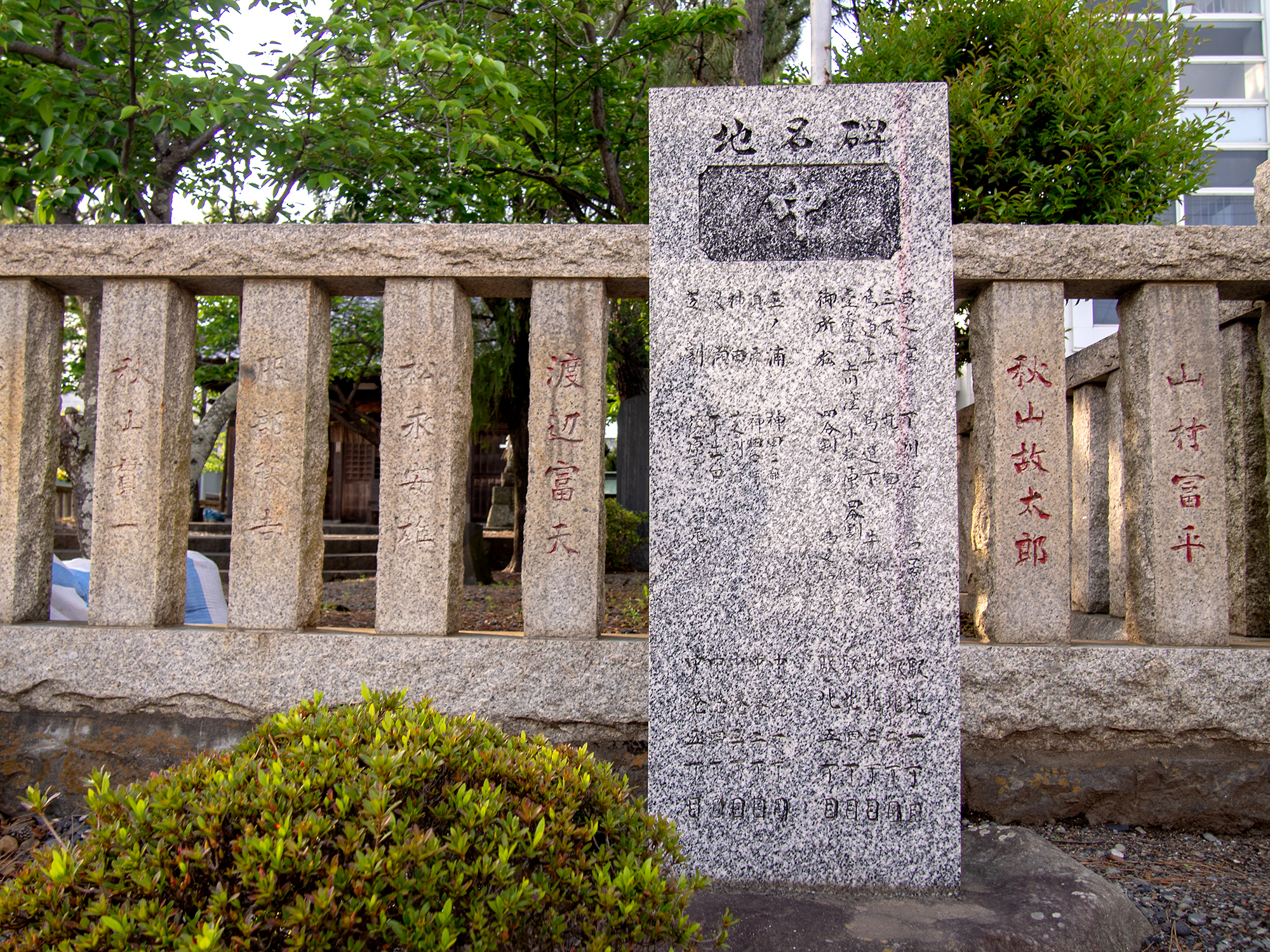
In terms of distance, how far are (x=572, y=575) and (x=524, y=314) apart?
251 inches

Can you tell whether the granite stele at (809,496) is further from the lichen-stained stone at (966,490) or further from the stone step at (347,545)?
the stone step at (347,545)

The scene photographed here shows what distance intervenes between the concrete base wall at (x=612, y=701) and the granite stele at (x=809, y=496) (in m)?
0.72

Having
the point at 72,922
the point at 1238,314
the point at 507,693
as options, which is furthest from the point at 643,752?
the point at 1238,314

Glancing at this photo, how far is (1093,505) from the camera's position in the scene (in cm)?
473

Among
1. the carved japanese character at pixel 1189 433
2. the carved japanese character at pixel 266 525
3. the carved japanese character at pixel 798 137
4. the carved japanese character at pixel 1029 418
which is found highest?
the carved japanese character at pixel 798 137

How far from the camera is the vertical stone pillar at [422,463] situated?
305cm

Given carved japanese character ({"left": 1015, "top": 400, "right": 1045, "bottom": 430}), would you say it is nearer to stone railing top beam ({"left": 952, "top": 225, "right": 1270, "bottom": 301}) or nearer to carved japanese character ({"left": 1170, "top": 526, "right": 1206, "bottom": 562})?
stone railing top beam ({"left": 952, "top": 225, "right": 1270, "bottom": 301})

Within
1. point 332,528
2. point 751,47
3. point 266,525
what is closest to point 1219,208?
point 751,47

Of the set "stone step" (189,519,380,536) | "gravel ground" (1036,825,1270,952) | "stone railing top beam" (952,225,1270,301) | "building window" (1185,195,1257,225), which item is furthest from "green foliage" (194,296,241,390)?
"building window" (1185,195,1257,225)

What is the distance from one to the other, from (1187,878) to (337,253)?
3.77 meters

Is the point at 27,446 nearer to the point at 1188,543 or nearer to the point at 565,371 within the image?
the point at 565,371

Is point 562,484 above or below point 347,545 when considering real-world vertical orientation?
above

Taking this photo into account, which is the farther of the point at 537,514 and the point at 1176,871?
the point at 537,514

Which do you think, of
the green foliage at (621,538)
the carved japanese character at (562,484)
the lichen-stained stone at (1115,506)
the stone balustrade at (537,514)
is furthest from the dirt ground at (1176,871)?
the green foliage at (621,538)
